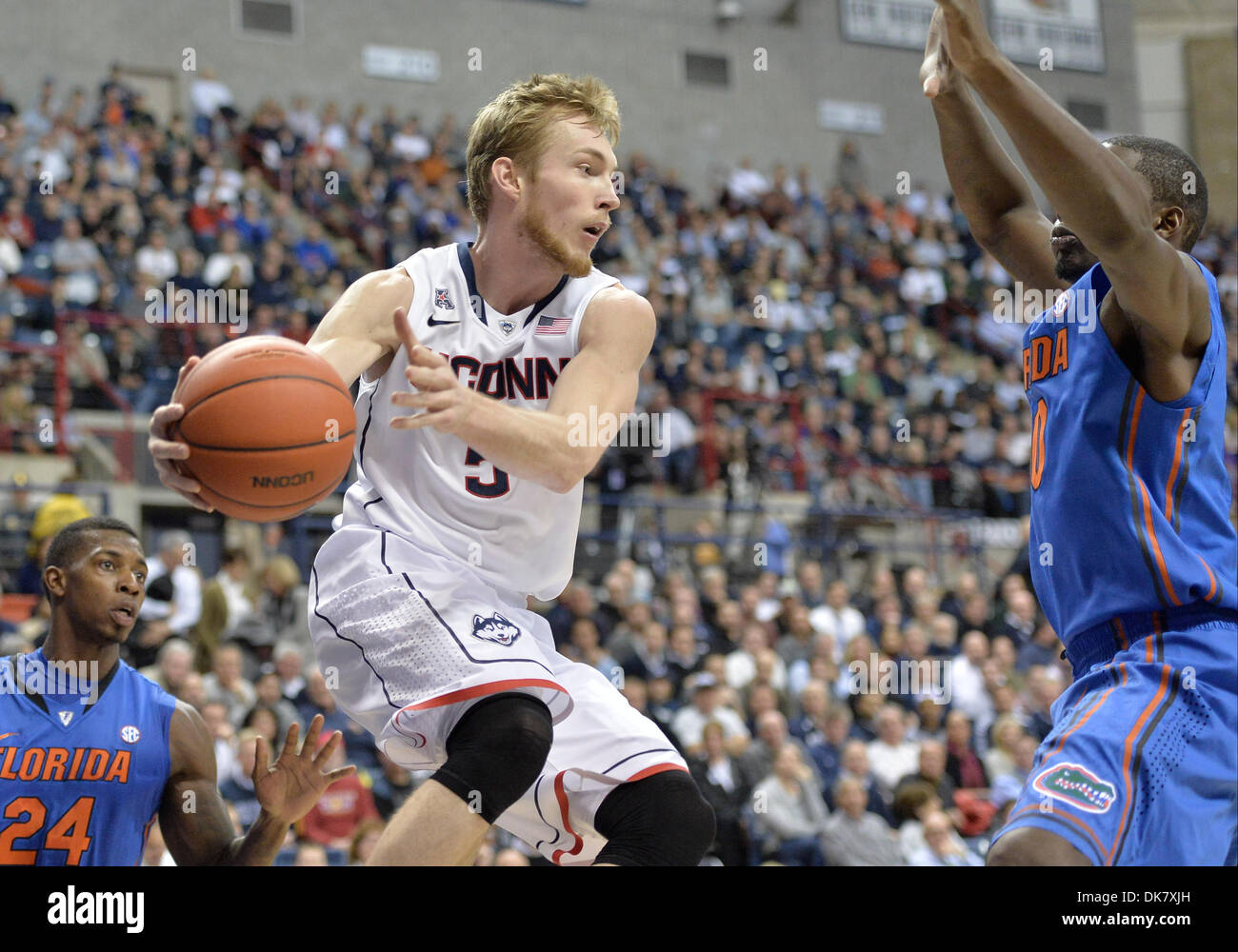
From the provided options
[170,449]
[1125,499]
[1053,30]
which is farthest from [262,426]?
[1053,30]

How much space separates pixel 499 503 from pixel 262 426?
22.2 inches

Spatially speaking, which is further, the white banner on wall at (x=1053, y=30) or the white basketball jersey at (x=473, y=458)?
the white banner on wall at (x=1053, y=30)

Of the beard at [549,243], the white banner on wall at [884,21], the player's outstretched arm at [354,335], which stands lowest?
the player's outstretched arm at [354,335]

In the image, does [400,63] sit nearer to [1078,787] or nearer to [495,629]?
[495,629]

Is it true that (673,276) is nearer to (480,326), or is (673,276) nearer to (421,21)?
(421,21)

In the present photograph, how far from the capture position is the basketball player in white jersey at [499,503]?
283cm

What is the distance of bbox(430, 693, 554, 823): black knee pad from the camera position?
274 centimetres

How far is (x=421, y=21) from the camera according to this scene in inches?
704

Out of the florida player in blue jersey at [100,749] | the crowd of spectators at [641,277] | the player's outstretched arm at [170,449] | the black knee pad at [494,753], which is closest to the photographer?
the black knee pad at [494,753]

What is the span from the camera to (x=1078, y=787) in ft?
8.19

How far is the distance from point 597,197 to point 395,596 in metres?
1.03

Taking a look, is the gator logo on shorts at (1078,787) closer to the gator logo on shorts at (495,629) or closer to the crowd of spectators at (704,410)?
the gator logo on shorts at (495,629)

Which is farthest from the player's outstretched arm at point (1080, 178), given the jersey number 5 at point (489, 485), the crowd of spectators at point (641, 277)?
the crowd of spectators at point (641, 277)
